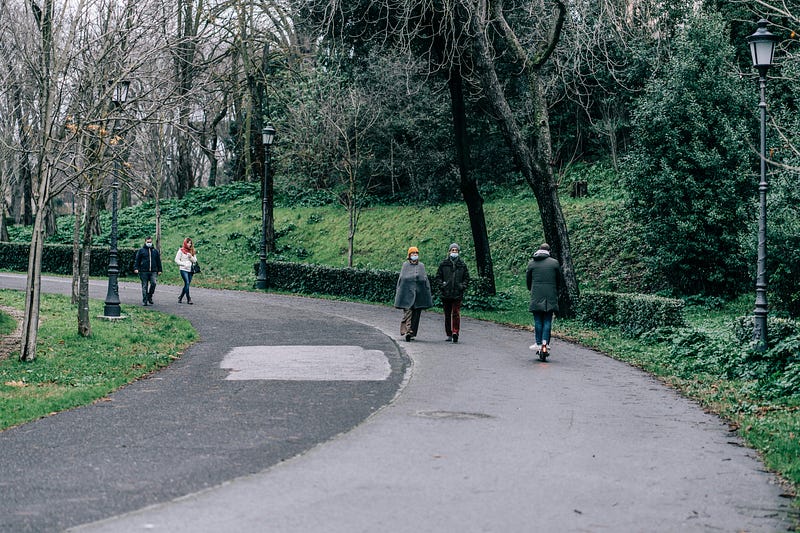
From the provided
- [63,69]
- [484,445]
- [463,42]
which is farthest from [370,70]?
[484,445]

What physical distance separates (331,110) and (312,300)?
10.5 metres

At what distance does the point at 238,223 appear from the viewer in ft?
142

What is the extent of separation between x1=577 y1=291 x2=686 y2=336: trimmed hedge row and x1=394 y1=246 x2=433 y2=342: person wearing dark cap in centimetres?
439

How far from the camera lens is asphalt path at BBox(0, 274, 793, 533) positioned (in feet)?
18.5

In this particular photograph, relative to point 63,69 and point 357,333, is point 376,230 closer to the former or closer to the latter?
point 357,333

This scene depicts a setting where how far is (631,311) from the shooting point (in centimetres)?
1811

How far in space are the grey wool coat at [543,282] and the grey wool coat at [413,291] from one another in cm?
255

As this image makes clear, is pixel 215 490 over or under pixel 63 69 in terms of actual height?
under

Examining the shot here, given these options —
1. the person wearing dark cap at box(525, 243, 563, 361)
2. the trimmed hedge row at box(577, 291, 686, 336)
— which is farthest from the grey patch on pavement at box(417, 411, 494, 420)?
the trimmed hedge row at box(577, 291, 686, 336)

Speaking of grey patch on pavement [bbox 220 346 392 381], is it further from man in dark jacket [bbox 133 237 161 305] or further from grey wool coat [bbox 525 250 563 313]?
man in dark jacket [bbox 133 237 161 305]

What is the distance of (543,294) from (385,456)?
8046 millimetres

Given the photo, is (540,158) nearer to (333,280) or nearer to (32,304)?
(333,280)

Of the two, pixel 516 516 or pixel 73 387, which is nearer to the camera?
pixel 516 516

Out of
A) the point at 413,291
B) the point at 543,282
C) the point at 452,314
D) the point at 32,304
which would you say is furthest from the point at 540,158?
the point at 32,304
